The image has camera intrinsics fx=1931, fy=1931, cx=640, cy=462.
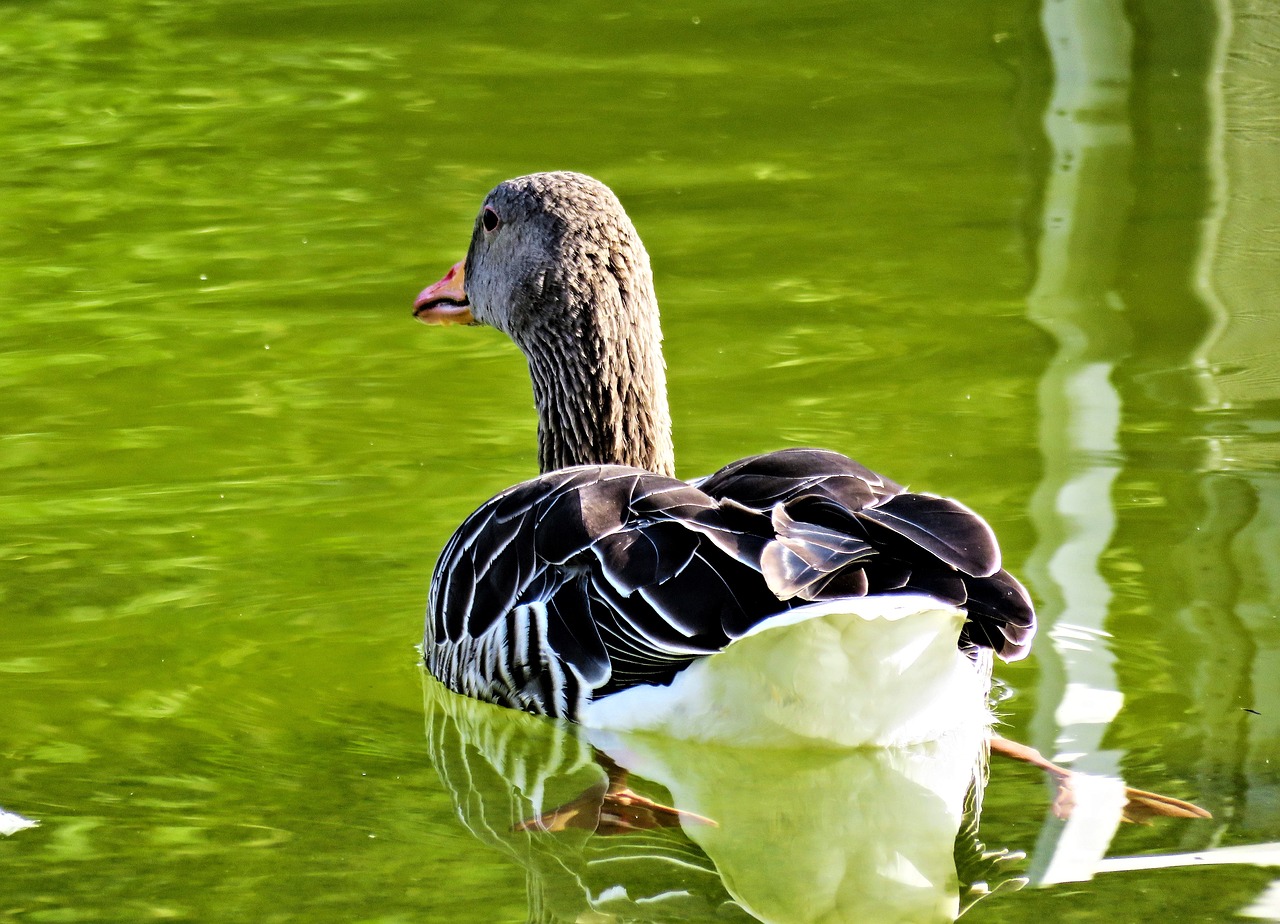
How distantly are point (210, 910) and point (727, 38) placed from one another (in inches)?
497

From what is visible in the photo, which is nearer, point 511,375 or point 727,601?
point 727,601

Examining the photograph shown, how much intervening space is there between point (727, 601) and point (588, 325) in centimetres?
220

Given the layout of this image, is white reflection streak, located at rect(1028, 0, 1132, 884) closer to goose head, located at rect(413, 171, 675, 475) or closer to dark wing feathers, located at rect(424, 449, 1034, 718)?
dark wing feathers, located at rect(424, 449, 1034, 718)

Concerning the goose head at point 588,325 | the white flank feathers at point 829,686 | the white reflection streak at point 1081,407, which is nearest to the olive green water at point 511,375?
the white reflection streak at point 1081,407

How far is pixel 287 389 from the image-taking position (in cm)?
957

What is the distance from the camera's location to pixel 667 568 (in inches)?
220

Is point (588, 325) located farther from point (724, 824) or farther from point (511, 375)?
point (511, 375)

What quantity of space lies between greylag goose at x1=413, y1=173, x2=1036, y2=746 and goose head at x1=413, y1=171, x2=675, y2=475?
0.02m

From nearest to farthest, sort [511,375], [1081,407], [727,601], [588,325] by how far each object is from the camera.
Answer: [727,601]
[588,325]
[1081,407]
[511,375]

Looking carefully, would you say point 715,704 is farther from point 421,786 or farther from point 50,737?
point 50,737

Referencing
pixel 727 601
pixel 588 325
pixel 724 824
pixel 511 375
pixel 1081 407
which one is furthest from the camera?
pixel 511 375

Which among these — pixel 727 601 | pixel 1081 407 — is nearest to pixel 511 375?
pixel 1081 407

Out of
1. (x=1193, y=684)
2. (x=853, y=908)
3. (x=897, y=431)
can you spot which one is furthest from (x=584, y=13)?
(x=853, y=908)

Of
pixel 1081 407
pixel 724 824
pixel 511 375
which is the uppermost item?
pixel 1081 407
